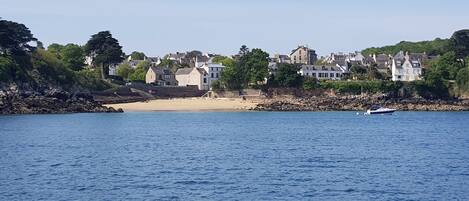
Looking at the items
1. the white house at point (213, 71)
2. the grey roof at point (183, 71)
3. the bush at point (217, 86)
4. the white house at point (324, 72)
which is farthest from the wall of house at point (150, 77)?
the white house at point (324, 72)

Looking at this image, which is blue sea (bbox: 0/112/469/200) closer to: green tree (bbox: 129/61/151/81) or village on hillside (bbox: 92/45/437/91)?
village on hillside (bbox: 92/45/437/91)

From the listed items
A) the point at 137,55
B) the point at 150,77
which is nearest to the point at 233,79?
the point at 150,77

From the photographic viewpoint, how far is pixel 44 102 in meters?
80.4

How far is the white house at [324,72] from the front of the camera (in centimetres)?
11281

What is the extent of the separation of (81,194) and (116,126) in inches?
1360

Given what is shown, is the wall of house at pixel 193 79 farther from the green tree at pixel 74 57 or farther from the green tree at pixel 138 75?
the green tree at pixel 74 57

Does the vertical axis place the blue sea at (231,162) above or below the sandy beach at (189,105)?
below

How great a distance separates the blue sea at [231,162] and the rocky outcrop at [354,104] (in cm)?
3041

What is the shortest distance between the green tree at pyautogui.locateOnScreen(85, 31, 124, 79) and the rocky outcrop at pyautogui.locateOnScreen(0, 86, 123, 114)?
55.0 ft

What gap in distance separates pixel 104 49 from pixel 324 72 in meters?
31.6

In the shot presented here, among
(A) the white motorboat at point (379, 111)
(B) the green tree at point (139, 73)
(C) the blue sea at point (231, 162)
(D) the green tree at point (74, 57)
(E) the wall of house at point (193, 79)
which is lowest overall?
(C) the blue sea at point (231, 162)

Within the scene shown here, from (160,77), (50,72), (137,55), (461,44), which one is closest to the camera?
(50,72)

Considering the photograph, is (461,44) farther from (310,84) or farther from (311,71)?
(310,84)

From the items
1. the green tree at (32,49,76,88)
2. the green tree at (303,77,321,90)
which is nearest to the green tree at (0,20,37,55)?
the green tree at (32,49,76,88)
